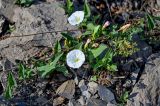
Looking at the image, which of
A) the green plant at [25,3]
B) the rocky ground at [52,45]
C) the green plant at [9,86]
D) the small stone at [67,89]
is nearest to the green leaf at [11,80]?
the green plant at [9,86]

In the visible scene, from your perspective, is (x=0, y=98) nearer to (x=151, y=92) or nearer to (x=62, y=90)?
(x=62, y=90)

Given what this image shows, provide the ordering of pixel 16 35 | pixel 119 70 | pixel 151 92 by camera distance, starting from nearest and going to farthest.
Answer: pixel 151 92 → pixel 119 70 → pixel 16 35

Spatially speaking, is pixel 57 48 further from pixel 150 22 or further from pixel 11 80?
pixel 150 22

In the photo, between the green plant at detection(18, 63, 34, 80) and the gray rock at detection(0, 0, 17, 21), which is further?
the gray rock at detection(0, 0, 17, 21)

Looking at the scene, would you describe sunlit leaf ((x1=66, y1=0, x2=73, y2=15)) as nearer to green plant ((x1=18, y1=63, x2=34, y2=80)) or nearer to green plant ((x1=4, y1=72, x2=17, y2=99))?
green plant ((x1=18, y1=63, x2=34, y2=80))

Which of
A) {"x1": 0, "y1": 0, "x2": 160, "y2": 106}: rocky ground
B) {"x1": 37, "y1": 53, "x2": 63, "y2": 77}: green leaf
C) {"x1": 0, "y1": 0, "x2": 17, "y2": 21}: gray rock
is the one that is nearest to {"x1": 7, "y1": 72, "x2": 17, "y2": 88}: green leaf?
{"x1": 0, "y1": 0, "x2": 160, "y2": 106}: rocky ground

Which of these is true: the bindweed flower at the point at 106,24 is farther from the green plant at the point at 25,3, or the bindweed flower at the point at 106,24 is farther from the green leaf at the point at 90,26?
the green plant at the point at 25,3

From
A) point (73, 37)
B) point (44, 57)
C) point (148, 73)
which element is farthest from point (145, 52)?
point (44, 57)
